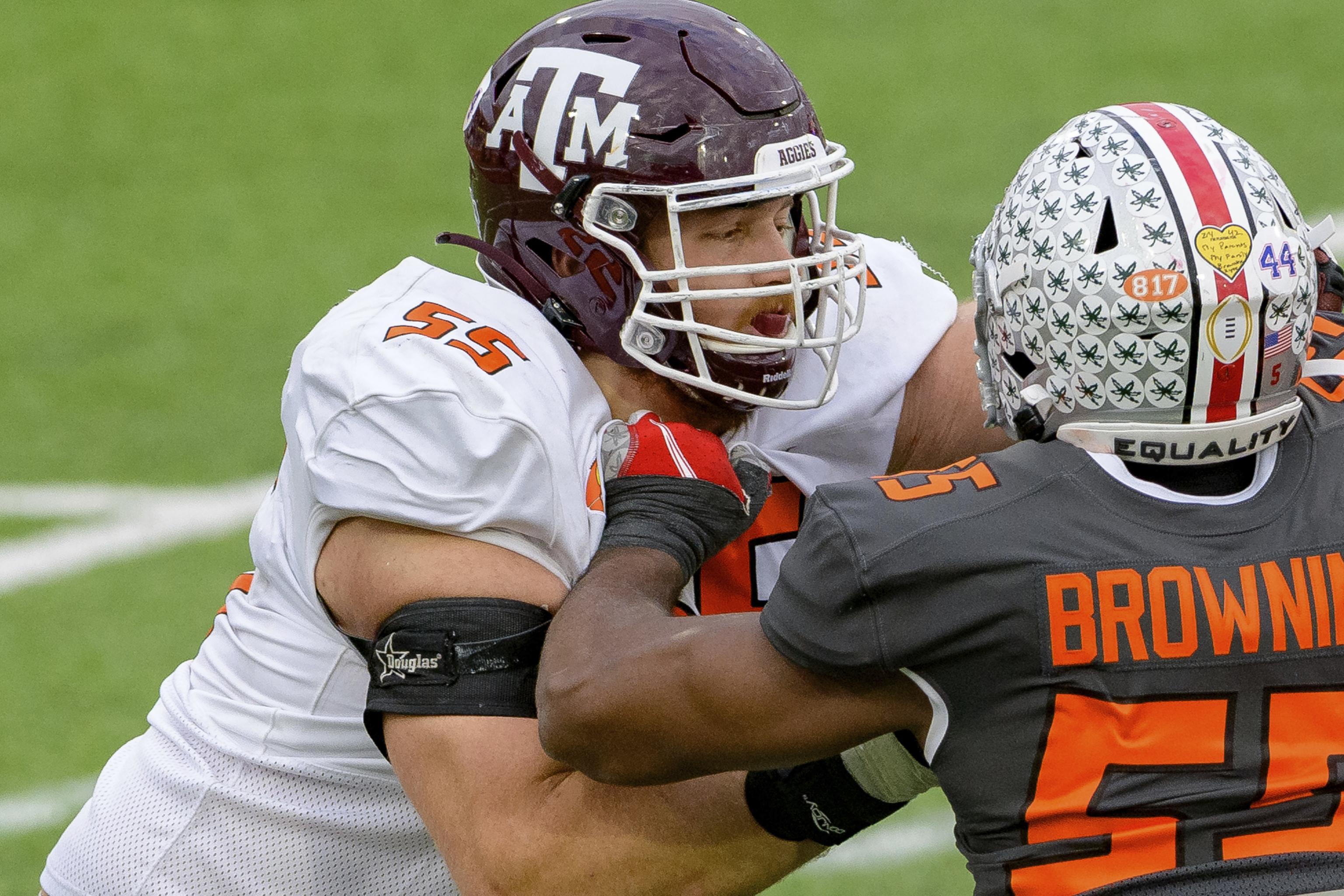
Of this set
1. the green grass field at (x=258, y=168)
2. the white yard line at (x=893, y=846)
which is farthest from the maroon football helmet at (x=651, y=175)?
the green grass field at (x=258, y=168)

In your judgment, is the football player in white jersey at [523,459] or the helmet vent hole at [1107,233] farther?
the football player in white jersey at [523,459]

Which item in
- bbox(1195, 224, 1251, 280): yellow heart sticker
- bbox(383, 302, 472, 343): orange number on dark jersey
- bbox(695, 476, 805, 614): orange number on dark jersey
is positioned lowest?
bbox(695, 476, 805, 614): orange number on dark jersey

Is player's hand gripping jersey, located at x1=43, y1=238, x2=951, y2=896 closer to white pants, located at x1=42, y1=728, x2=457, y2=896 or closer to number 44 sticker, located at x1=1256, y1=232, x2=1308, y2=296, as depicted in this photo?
white pants, located at x1=42, y1=728, x2=457, y2=896

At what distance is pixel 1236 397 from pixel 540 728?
855mm

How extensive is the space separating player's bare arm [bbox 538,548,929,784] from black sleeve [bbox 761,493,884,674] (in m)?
0.04

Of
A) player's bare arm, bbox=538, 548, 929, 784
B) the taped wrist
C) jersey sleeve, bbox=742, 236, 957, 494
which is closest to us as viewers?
player's bare arm, bbox=538, 548, 929, 784

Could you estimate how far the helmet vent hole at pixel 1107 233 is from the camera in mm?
1924

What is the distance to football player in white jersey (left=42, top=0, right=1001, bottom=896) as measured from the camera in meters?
2.29

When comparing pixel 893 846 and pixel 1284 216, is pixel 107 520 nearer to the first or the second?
pixel 893 846

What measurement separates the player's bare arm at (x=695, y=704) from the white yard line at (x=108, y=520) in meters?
3.44

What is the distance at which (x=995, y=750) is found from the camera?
1.91m

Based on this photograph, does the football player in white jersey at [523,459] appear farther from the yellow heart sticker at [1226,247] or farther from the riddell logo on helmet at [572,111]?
the yellow heart sticker at [1226,247]

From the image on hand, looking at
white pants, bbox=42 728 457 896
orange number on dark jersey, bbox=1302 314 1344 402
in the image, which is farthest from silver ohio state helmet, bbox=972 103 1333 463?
white pants, bbox=42 728 457 896

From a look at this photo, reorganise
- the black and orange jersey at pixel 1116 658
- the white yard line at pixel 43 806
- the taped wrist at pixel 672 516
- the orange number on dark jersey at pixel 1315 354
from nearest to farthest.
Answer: the black and orange jersey at pixel 1116 658 → the orange number on dark jersey at pixel 1315 354 → the taped wrist at pixel 672 516 → the white yard line at pixel 43 806
